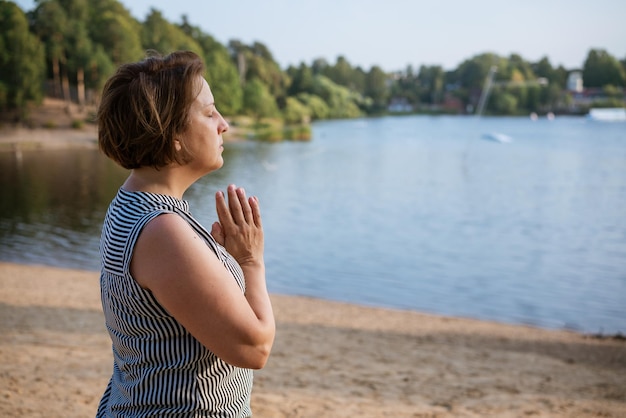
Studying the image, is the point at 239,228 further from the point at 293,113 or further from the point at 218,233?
the point at 293,113

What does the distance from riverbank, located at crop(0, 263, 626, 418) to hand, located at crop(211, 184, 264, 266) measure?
3.35 meters

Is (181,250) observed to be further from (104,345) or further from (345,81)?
(345,81)

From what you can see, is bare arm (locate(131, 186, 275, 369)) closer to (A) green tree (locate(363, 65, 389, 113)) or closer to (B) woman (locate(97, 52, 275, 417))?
(B) woman (locate(97, 52, 275, 417))

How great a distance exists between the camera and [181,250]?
1.27 meters

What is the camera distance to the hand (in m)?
1.52

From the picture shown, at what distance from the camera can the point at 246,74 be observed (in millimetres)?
101438

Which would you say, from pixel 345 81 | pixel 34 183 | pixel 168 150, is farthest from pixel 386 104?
pixel 168 150

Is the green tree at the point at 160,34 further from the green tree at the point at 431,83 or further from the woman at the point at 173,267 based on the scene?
the green tree at the point at 431,83

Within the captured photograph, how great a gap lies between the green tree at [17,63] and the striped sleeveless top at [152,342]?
54691 mm

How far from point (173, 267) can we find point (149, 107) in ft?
1.15

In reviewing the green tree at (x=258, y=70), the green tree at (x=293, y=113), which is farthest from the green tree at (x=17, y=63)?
the green tree at (x=258, y=70)

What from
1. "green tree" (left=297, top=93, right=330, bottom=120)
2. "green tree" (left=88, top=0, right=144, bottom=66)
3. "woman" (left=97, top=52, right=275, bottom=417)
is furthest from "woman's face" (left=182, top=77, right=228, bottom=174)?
"green tree" (left=297, top=93, right=330, bottom=120)

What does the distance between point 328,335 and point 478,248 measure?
400 inches

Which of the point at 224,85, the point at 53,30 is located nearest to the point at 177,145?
the point at 53,30
